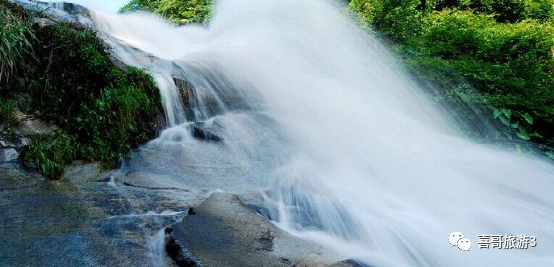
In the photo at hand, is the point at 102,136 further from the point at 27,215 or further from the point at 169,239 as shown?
the point at 169,239

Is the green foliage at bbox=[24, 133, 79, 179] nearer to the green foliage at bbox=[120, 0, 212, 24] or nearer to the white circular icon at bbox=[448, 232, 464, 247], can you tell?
the white circular icon at bbox=[448, 232, 464, 247]

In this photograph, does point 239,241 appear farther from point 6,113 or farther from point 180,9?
point 180,9

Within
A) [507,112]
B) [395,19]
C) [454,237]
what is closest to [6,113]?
[454,237]

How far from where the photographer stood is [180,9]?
17.7 m

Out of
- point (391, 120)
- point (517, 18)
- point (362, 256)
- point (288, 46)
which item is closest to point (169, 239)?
point (362, 256)

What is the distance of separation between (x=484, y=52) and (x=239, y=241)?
349 inches

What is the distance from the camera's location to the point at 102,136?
16.5ft

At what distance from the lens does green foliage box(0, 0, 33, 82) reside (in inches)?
192

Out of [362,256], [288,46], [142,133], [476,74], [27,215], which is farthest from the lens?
[288,46]

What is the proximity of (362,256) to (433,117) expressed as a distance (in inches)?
213

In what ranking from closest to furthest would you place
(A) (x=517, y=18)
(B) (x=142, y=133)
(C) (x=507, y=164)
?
1. (B) (x=142, y=133)
2. (C) (x=507, y=164)
3. (A) (x=517, y=18)

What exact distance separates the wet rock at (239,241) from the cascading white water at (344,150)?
458 millimetres

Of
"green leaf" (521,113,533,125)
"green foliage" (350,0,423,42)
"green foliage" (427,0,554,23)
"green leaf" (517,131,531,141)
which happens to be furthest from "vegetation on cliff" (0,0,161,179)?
"green foliage" (427,0,554,23)

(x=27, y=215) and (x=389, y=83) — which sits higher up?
(x=389, y=83)
